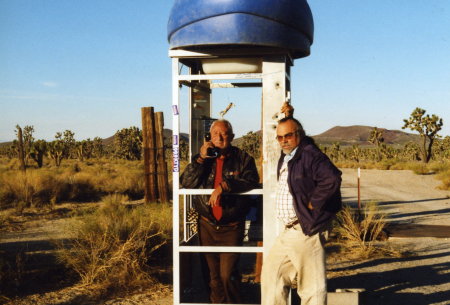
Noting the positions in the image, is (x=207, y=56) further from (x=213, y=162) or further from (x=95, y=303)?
(x=95, y=303)

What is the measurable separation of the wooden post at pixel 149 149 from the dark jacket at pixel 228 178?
7629 mm

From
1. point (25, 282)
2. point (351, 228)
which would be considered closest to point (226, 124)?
point (25, 282)

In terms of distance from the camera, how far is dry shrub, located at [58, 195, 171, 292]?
5777 mm

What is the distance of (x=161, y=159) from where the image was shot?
12062 mm

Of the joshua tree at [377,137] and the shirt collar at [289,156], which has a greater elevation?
the joshua tree at [377,137]

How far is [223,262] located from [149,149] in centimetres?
783

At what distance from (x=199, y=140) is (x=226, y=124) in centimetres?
118

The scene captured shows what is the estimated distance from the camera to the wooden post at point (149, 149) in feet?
39.5

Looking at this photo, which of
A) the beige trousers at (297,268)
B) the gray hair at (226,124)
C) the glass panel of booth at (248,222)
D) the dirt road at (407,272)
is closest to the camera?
the beige trousers at (297,268)

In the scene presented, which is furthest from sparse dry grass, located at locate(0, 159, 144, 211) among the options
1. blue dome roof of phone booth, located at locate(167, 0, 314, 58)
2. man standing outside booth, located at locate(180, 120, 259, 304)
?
blue dome roof of phone booth, located at locate(167, 0, 314, 58)

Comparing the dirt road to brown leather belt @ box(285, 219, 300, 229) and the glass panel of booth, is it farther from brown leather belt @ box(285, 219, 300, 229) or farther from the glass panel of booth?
brown leather belt @ box(285, 219, 300, 229)

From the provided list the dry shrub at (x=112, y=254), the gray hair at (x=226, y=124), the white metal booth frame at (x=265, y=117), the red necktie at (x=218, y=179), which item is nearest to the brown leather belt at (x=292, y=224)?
the white metal booth frame at (x=265, y=117)

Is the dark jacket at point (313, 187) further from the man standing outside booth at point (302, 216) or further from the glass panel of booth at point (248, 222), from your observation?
the glass panel of booth at point (248, 222)

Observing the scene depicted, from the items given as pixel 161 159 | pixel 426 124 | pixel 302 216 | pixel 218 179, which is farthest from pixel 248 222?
pixel 426 124
